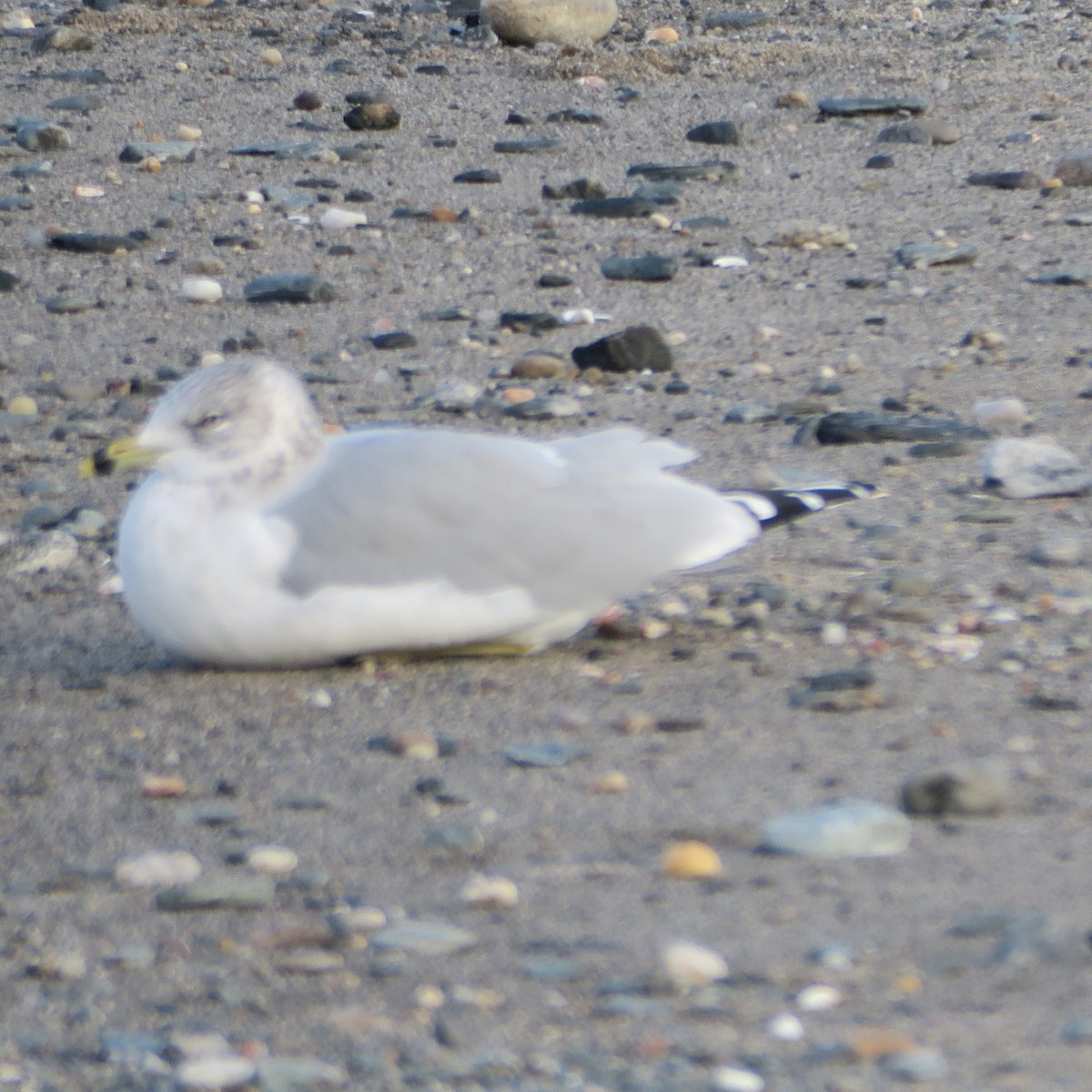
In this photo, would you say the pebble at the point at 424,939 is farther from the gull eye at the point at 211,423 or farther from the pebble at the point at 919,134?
the pebble at the point at 919,134

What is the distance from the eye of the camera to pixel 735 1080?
2.02 m

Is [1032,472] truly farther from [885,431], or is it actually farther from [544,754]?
[544,754]

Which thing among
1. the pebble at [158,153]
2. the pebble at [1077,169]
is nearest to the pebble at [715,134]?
the pebble at [1077,169]

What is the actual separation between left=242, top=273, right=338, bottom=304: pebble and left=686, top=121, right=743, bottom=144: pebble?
2487 mm

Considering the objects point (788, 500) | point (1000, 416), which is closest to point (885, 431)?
point (1000, 416)

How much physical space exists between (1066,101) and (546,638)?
604cm

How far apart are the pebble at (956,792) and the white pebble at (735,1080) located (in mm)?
753

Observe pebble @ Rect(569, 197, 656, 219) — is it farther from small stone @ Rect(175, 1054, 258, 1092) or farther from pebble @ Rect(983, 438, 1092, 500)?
small stone @ Rect(175, 1054, 258, 1092)

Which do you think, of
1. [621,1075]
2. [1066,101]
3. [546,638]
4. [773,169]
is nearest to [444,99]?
[773,169]

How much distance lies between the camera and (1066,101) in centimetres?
865

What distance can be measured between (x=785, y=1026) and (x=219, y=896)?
0.79 metres

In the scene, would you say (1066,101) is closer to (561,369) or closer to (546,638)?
(561,369)

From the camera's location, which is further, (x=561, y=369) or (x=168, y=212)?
(x=168, y=212)

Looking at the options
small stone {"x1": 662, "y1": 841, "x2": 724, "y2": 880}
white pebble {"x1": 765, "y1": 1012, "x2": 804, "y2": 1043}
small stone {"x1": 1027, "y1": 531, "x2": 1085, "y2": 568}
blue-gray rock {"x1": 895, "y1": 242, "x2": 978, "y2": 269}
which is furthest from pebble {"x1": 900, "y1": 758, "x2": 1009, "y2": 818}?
blue-gray rock {"x1": 895, "y1": 242, "x2": 978, "y2": 269}
